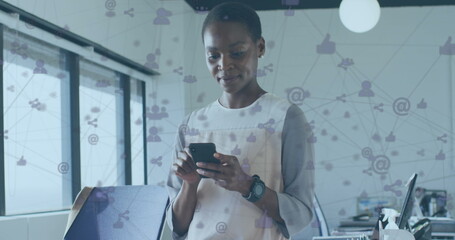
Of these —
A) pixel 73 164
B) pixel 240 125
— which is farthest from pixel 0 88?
pixel 240 125

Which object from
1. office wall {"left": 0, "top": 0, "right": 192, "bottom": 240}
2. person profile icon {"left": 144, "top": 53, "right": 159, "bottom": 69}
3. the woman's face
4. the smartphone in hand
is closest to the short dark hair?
the woman's face

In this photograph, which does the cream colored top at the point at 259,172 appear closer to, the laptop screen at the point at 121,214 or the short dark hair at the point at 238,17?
the short dark hair at the point at 238,17

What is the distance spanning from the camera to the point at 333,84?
1.20m

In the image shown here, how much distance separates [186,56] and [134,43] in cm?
18

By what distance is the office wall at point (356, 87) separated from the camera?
3.93 feet

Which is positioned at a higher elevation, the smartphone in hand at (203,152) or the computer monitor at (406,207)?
the smartphone in hand at (203,152)

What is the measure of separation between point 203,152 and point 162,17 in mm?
518

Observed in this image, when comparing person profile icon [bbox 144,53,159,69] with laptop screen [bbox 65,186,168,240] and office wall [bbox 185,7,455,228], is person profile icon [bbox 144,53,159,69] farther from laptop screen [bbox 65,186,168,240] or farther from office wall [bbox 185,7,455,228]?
laptop screen [bbox 65,186,168,240]

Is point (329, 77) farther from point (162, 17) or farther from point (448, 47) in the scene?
point (162, 17)

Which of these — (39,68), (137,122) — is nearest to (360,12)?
(137,122)

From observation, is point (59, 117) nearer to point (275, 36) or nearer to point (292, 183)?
point (275, 36)

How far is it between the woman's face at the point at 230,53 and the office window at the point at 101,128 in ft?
1.79

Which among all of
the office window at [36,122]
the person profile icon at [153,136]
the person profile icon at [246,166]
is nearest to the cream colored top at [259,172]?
the person profile icon at [246,166]

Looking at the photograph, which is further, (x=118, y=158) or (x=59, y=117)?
(x=59, y=117)
